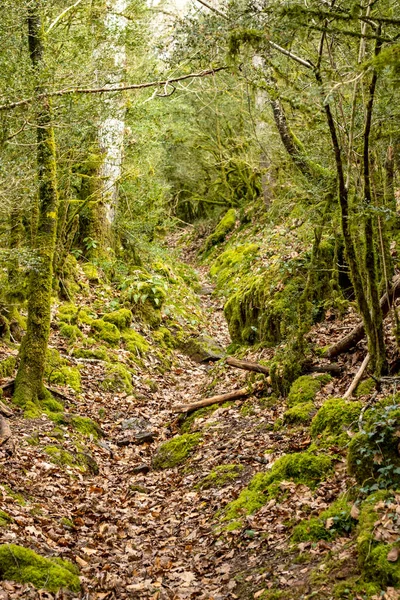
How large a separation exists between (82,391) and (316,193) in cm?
514

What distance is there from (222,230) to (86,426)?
57.6 feet

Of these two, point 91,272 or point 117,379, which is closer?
point 117,379

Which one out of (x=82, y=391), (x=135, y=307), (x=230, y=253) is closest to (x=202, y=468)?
(x=82, y=391)

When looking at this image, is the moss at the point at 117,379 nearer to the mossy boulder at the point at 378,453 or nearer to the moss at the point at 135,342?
the moss at the point at 135,342

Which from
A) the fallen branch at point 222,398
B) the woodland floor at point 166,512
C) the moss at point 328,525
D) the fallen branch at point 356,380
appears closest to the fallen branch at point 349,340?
the woodland floor at point 166,512

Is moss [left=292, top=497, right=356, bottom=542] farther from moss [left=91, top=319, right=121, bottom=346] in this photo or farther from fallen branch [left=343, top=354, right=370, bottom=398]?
moss [left=91, top=319, right=121, bottom=346]

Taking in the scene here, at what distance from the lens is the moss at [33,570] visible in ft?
15.1

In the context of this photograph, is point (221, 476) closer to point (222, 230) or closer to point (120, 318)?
point (120, 318)

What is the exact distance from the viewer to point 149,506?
701 cm

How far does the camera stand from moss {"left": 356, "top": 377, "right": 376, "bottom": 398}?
6.66m

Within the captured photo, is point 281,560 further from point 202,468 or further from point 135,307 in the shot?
point 135,307

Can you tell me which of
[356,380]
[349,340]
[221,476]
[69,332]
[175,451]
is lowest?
[175,451]

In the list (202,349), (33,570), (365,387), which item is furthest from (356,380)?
(202,349)

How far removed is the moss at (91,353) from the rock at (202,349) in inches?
105
